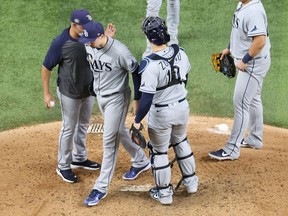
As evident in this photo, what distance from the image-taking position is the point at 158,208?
4.75 metres

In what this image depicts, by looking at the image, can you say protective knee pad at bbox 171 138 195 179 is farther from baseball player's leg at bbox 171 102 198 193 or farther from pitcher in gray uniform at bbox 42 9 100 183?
pitcher in gray uniform at bbox 42 9 100 183

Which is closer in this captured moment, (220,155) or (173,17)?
(220,155)

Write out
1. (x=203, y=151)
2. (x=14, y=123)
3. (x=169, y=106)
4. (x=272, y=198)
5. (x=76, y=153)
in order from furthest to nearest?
(x=14, y=123) < (x=203, y=151) < (x=76, y=153) < (x=272, y=198) < (x=169, y=106)

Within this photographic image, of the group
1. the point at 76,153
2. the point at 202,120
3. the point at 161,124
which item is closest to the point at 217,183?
the point at 161,124

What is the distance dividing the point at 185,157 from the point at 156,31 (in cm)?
125

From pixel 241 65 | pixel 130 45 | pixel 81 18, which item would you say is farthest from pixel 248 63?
pixel 130 45

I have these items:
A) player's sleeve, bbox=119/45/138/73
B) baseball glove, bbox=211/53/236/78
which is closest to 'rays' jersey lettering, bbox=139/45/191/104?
player's sleeve, bbox=119/45/138/73

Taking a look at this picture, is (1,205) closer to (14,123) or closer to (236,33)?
(14,123)

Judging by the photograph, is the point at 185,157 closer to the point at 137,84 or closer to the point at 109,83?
the point at 137,84

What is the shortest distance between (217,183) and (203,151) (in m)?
0.87

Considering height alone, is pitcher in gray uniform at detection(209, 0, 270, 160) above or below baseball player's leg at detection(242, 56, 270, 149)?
above

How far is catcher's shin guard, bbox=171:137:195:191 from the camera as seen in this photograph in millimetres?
4867

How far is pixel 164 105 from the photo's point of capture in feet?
15.0

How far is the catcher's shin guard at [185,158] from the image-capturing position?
192 inches
